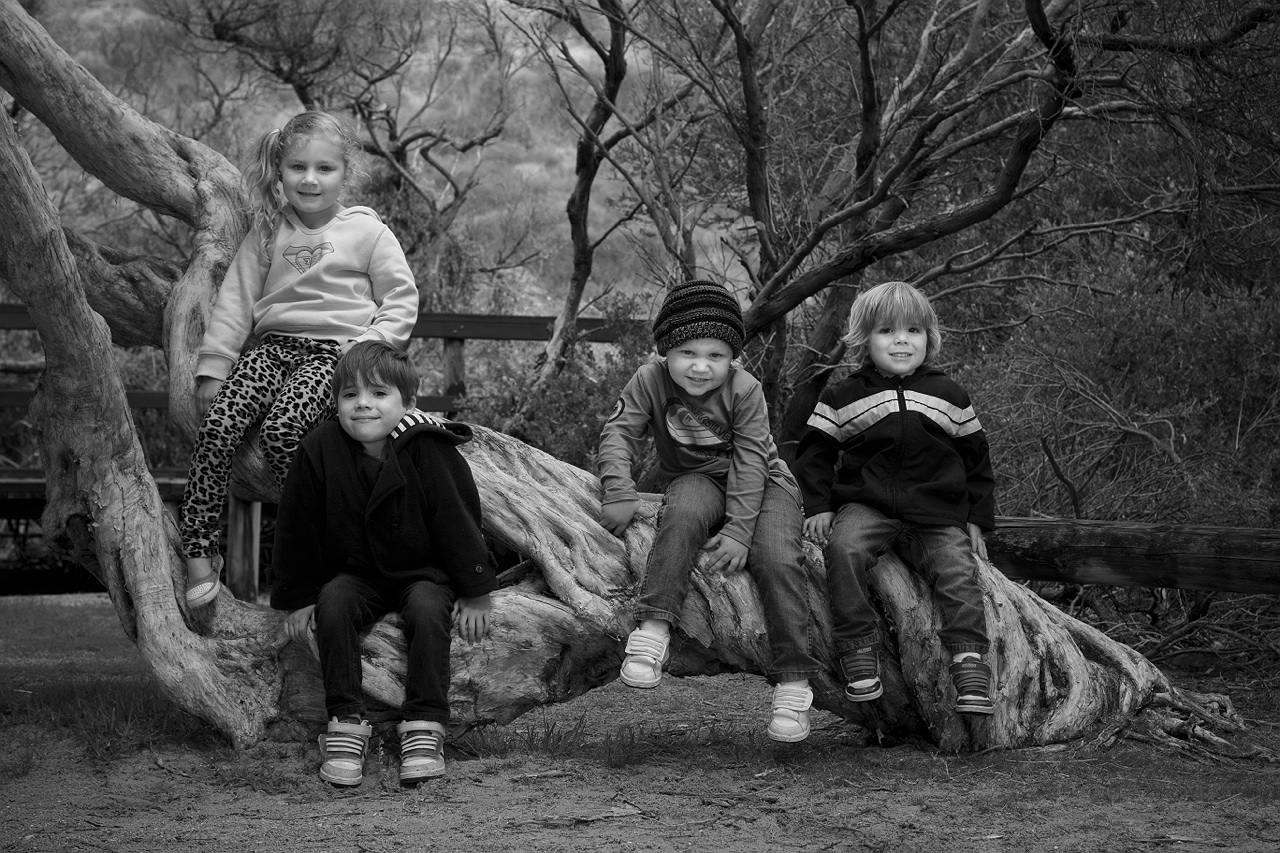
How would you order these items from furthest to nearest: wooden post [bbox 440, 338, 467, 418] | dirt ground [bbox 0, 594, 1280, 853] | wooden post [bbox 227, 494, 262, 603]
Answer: wooden post [bbox 440, 338, 467, 418]
wooden post [bbox 227, 494, 262, 603]
dirt ground [bbox 0, 594, 1280, 853]

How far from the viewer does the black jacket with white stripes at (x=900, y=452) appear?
3.92 meters

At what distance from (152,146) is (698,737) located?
3002mm

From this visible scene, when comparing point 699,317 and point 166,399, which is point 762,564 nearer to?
point 699,317

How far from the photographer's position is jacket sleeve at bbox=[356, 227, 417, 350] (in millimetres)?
3939

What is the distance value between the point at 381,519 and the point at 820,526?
54.6 inches

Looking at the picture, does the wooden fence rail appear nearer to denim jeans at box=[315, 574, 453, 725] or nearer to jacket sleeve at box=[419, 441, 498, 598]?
jacket sleeve at box=[419, 441, 498, 598]

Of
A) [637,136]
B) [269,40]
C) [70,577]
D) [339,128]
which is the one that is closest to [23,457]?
[70,577]

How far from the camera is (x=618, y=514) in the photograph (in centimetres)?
403

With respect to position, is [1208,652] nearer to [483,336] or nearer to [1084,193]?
[1084,193]

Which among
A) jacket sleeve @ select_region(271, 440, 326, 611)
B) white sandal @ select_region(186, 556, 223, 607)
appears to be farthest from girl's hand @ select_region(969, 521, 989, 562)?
white sandal @ select_region(186, 556, 223, 607)

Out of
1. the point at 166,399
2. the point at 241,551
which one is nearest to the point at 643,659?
the point at 241,551

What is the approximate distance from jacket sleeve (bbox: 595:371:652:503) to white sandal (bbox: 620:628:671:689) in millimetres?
515

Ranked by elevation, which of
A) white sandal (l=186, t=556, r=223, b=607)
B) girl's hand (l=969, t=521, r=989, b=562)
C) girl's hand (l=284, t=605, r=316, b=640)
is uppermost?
girl's hand (l=969, t=521, r=989, b=562)

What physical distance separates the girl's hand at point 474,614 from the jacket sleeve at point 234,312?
3.64ft
